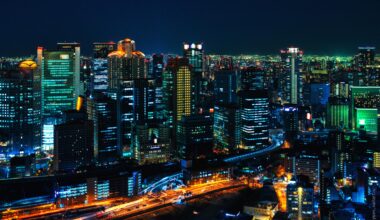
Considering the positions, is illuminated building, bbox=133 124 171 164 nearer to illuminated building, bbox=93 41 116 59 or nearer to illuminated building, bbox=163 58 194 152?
illuminated building, bbox=163 58 194 152

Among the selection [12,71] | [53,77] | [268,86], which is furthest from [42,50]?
[268,86]

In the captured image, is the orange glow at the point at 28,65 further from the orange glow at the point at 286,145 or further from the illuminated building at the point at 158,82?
the orange glow at the point at 286,145

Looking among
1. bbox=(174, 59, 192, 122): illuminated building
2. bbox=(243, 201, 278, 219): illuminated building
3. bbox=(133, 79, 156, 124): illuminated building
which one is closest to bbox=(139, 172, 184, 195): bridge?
bbox=(243, 201, 278, 219): illuminated building

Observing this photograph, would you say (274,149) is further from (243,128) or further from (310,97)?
(310,97)

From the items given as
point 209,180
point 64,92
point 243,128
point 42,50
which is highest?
point 42,50

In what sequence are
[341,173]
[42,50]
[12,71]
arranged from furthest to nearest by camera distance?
[42,50] < [12,71] < [341,173]

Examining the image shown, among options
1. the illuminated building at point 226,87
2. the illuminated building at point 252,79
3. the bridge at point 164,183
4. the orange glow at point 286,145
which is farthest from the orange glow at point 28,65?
the orange glow at point 286,145
